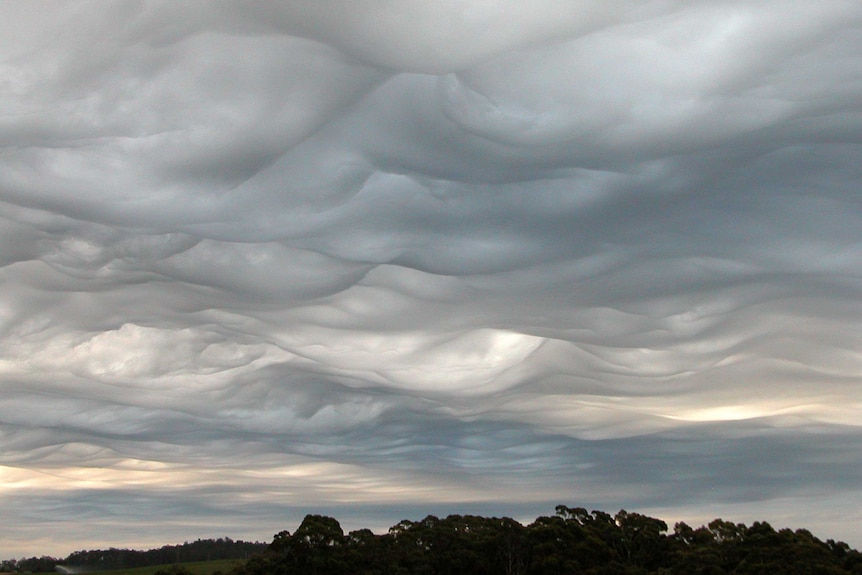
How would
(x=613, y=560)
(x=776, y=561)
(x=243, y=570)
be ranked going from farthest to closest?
(x=243, y=570) → (x=613, y=560) → (x=776, y=561)

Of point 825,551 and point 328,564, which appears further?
point 328,564

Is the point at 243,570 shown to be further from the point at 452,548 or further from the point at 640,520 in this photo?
the point at 640,520

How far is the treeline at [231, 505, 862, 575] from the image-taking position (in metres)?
159

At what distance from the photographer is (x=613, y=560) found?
16450 centimetres

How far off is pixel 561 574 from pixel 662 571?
69.6 ft

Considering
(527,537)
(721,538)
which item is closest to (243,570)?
(527,537)

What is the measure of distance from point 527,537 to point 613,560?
65.6 ft

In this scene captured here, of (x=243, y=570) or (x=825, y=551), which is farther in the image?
(x=243, y=570)

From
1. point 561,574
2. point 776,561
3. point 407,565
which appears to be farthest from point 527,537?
point 776,561

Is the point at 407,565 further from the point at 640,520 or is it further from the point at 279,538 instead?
the point at 640,520

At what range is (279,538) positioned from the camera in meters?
176

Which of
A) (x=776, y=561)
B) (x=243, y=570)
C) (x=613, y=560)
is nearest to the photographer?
(x=776, y=561)

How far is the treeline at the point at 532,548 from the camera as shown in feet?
523

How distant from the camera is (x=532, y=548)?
175m
